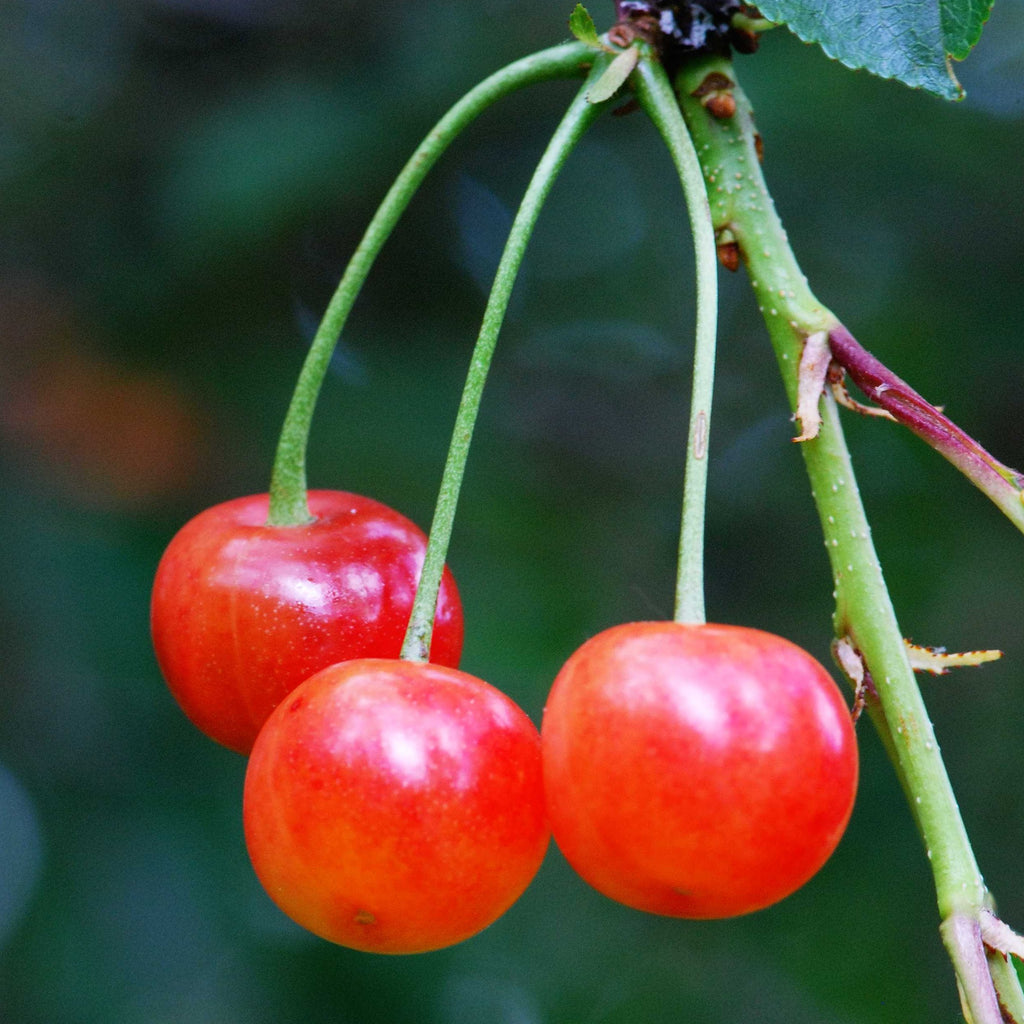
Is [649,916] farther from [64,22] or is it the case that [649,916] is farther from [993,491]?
[64,22]

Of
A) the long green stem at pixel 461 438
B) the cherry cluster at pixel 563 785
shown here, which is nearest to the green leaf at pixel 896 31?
the long green stem at pixel 461 438

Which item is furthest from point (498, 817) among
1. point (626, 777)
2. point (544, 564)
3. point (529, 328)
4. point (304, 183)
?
point (529, 328)

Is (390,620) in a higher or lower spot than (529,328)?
higher

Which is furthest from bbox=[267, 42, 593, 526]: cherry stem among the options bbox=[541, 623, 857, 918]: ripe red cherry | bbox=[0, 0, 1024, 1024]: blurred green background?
bbox=[0, 0, 1024, 1024]: blurred green background

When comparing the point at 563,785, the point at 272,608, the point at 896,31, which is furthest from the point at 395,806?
the point at 896,31

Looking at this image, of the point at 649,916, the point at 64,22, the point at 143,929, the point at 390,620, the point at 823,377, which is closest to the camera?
the point at 823,377

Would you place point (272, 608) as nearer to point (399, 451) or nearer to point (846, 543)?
point (846, 543)
